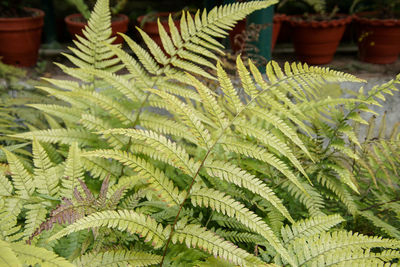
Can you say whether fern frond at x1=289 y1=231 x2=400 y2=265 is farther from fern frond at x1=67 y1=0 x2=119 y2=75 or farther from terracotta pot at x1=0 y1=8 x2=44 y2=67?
terracotta pot at x1=0 y1=8 x2=44 y2=67

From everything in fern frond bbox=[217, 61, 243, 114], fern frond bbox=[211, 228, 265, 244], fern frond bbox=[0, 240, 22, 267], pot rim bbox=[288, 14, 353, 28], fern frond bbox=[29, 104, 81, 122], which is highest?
fern frond bbox=[217, 61, 243, 114]

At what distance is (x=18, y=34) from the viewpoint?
4.00 metres

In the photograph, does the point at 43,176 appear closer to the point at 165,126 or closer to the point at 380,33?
the point at 165,126

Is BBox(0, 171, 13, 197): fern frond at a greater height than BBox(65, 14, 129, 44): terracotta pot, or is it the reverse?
BBox(0, 171, 13, 197): fern frond

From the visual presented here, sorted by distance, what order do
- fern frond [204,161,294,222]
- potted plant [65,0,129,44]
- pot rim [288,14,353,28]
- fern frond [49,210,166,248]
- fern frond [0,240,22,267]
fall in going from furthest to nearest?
1. pot rim [288,14,353,28]
2. potted plant [65,0,129,44]
3. fern frond [204,161,294,222]
4. fern frond [49,210,166,248]
5. fern frond [0,240,22,267]

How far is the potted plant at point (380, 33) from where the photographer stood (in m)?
4.25

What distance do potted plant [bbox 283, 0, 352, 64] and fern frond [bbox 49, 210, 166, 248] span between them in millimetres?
3686

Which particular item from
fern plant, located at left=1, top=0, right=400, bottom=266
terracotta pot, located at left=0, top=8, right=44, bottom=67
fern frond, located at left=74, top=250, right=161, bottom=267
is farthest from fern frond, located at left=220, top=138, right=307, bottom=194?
terracotta pot, located at left=0, top=8, right=44, bottom=67

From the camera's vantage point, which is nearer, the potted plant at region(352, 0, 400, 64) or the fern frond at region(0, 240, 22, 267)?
the fern frond at region(0, 240, 22, 267)

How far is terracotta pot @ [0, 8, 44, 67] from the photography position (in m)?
3.97

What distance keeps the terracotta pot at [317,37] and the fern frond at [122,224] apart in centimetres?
369

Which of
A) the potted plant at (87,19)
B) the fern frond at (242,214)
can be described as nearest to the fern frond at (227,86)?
the fern frond at (242,214)

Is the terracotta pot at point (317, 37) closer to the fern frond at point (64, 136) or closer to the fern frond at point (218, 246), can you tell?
the fern frond at point (64, 136)

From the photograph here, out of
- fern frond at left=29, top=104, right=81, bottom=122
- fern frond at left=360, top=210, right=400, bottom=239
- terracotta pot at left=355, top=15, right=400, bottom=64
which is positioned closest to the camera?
fern frond at left=360, top=210, right=400, bottom=239
